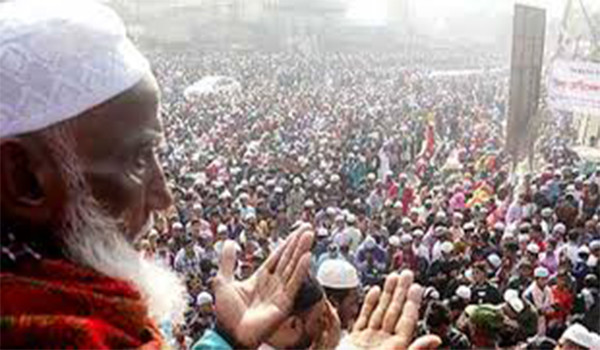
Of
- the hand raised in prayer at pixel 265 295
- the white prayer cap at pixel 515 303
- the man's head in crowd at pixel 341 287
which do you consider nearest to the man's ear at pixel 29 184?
the hand raised in prayer at pixel 265 295

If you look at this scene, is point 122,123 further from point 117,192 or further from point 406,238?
point 406,238

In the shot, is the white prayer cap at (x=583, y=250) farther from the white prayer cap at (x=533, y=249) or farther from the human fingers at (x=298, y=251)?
the human fingers at (x=298, y=251)

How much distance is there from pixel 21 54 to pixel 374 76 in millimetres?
23554

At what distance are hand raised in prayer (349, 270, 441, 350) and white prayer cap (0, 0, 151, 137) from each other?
436mm

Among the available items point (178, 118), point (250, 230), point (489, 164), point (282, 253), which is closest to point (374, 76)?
point (178, 118)

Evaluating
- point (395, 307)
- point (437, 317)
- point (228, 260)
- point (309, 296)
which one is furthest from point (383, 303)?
point (437, 317)

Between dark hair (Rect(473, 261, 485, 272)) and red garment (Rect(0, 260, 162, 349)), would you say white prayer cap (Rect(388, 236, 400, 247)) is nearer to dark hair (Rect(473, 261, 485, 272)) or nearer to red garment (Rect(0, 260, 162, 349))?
dark hair (Rect(473, 261, 485, 272))

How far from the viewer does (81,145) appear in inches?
36.3

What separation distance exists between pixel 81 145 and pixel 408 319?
47 centimetres

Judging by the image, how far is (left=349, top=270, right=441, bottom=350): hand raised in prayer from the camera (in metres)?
1.15

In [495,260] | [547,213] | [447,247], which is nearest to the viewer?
[495,260]

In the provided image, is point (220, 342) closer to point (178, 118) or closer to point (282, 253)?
point (282, 253)

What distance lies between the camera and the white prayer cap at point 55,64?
0.90m

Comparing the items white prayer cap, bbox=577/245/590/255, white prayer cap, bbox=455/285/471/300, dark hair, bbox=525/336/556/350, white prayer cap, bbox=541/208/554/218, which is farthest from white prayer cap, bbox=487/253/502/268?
white prayer cap, bbox=541/208/554/218
